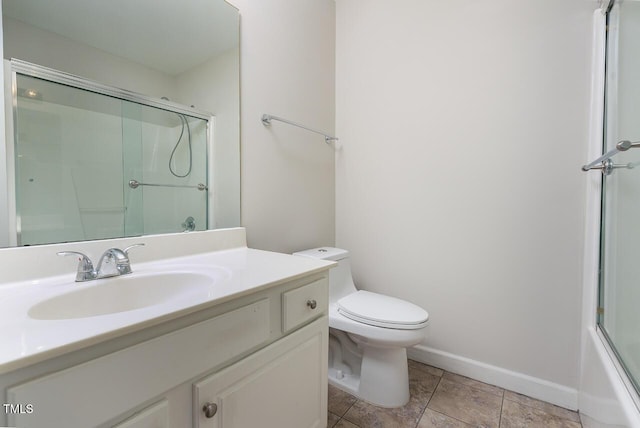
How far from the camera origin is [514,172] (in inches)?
57.0

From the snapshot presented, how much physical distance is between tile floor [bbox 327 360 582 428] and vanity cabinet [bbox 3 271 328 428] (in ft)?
1.13

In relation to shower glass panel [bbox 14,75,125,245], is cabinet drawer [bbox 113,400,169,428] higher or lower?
lower

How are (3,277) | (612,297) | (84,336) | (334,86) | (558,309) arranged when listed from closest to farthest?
(84,336) < (3,277) < (612,297) < (558,309) < (334,86)

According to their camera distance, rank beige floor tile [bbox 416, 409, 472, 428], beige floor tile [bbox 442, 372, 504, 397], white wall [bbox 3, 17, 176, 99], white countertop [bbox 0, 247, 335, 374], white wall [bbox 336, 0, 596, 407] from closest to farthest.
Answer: white countertop [bbox 0, 247, 335, 374], white wall [bbox 3, 17, 176, 99], beige floor tile [bbox 416, 409, 472, 428], white wall [bbox 336, 0, 596, 407], beige floor tile [bbox 442, 372, 504, 397]

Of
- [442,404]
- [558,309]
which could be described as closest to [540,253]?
[558,309]

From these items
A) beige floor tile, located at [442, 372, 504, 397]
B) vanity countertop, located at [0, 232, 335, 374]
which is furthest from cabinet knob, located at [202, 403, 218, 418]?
beige floor tile, located at [442, 372, 504, 397]

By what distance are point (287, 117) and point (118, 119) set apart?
842 mm

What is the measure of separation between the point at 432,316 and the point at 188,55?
6.08ft

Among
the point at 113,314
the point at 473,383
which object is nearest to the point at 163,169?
the point at 113,314

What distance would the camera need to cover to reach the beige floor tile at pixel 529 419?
4.10 feet

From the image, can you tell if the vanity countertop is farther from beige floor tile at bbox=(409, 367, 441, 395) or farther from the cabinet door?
beige floor tile at bbox=(409, 367, 441, 395)

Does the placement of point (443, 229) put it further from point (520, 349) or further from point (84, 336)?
point (84, 336)

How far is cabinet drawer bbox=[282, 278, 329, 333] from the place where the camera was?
89cm

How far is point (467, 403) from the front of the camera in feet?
4.54
